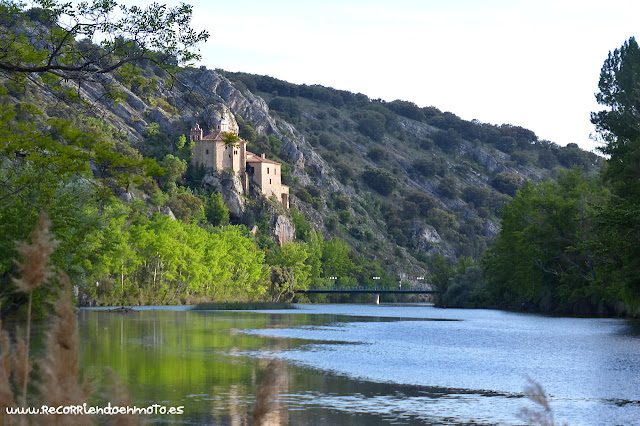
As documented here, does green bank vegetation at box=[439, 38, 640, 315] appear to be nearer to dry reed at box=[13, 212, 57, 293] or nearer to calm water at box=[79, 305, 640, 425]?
calm water at box=[79, 305, 640, 425]

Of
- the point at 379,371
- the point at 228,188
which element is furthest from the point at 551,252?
the point at 228,188

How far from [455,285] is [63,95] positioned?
8510cm

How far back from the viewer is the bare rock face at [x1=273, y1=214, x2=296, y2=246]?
152m

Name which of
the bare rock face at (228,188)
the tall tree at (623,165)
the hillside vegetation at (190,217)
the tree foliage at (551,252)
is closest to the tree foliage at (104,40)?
the hillside vegetation at (190,217)

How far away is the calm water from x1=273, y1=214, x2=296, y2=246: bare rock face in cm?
10220

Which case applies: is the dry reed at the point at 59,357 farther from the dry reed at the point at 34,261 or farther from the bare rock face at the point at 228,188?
the bare rock face at the point at 228,188

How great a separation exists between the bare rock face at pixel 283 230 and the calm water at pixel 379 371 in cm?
10220

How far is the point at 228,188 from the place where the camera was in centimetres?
15150

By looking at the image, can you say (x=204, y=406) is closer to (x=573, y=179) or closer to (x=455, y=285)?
(x=573, y=179)

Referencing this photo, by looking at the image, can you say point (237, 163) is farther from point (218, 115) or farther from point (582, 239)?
point (582, 239)

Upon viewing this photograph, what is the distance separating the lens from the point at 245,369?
88.7 feet

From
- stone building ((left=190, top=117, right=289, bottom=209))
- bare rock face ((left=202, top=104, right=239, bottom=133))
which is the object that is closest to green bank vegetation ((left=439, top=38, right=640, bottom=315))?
stone building ((left=190, top=117, right=289, bottom=209))

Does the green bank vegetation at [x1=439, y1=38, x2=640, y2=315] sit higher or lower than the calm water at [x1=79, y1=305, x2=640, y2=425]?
higher

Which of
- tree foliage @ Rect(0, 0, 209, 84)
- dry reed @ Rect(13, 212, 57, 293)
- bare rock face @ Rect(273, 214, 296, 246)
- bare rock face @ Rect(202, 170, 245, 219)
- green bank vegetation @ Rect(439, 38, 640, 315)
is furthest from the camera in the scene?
bare rock face @ Rect(273, 214, 296, 246)
